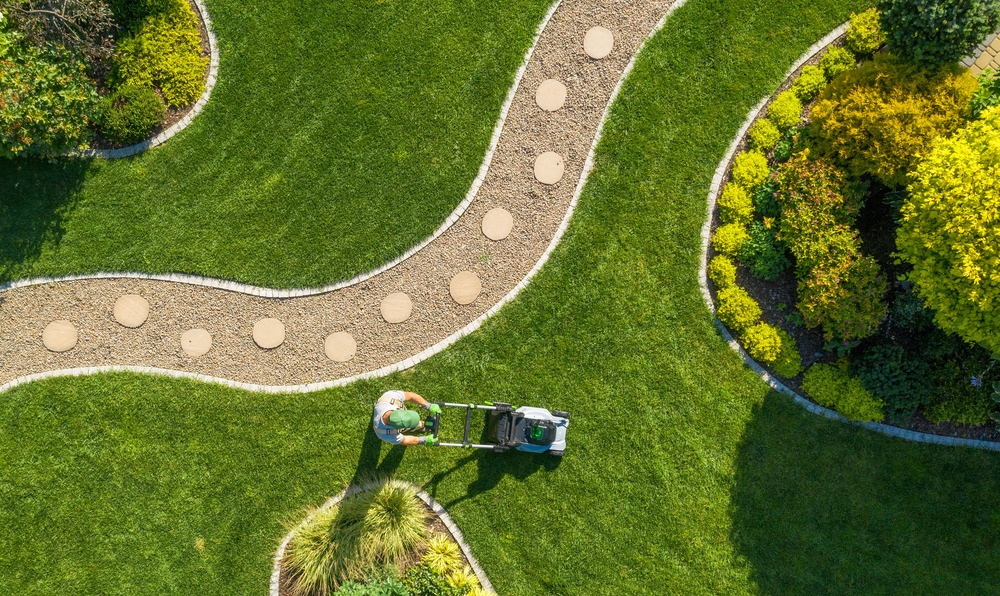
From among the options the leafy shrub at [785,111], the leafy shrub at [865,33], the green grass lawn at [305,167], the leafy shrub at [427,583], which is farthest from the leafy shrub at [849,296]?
the leafy shrub at [427,583]

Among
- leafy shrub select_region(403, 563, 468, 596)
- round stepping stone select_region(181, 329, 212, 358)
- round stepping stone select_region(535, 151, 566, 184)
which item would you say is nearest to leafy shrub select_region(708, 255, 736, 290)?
round stepping stone select_region(535, 151, 566, 184)

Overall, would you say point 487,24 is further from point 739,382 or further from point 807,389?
point 807,389

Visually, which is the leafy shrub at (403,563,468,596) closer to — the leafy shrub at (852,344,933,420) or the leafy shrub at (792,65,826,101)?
the leafy shrub at (852,344,933,420)

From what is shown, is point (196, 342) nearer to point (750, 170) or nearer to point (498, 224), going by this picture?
point (498, 224)

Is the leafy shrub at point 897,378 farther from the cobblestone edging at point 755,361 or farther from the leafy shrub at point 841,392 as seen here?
the cobblestone edging at point 755,361

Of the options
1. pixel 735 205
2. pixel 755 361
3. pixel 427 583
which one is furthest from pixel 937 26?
pixel 427 583

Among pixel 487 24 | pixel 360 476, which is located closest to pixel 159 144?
pixel 487 24
